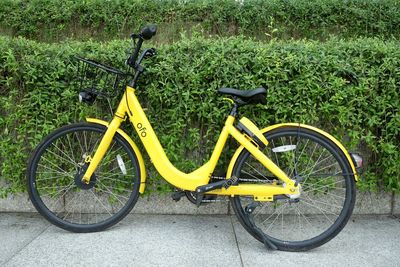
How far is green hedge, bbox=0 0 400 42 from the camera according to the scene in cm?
539

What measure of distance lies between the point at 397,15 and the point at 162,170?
421cm

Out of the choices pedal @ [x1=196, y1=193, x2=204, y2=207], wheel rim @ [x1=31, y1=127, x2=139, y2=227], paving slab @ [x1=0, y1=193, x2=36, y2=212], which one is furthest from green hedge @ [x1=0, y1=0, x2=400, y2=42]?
pedal @ [x1=196, y1=193, x2=204, y2=207]

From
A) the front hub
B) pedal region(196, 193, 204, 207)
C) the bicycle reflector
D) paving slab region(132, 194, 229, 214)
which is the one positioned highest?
the bicycle reflector

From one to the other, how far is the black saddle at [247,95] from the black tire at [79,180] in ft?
3.02

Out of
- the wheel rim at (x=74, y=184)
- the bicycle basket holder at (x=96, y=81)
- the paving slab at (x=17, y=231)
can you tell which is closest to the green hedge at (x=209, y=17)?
the bicycle basket holder at (x=96, y=81)

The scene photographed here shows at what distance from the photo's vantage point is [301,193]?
3.33 meters

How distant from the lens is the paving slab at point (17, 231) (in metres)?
2.91

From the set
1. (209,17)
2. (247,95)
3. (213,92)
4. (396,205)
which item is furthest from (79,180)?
(209,17)

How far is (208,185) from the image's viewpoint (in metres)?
2.95

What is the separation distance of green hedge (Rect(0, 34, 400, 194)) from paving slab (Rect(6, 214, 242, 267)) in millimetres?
421

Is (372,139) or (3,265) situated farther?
(372,139)

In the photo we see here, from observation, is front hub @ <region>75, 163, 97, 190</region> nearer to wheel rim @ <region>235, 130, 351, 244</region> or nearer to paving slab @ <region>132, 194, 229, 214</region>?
paving slab @ <region>132, 194, 229, 214</region>

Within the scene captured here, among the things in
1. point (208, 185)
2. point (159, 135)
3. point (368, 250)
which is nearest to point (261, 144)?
point (208, 185)

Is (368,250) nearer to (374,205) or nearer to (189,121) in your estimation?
(374,205)
